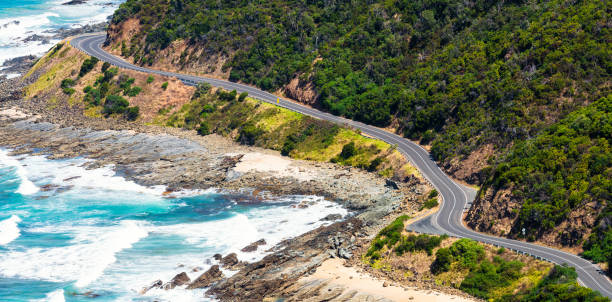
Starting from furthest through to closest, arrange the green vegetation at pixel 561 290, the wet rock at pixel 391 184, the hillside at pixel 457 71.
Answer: the wet rock at pixel 391 184, the hillside at pixel 457 71, the green vegetation at pixel 561 290

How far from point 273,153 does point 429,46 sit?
3323 cm

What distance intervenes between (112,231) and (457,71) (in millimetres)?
55039

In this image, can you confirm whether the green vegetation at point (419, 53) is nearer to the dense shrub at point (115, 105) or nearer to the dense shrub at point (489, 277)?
the dense shrub at point (115, 105)

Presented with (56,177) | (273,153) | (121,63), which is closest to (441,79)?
(273,153)

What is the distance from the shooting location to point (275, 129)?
4021 inches

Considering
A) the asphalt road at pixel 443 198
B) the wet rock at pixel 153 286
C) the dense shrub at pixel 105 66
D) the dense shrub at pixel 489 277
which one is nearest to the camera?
the asphalt road at pixel 443 198

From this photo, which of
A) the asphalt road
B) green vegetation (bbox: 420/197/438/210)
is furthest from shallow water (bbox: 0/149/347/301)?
the asphalt road

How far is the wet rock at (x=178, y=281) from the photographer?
61.8 meters

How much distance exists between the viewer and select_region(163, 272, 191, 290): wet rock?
61.8 meters

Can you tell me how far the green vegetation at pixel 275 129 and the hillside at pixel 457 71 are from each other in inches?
257

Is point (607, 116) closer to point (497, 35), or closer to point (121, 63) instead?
point (497, 35)

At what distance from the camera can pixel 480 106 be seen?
288 feet

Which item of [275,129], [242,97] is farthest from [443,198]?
[242,97]

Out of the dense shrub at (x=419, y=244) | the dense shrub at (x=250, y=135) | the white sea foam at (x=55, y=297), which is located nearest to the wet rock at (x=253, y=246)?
the dense shrub at (x=419, y=244)
